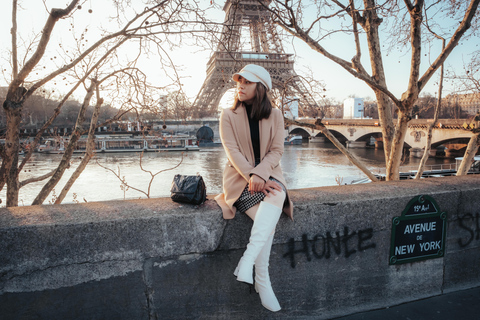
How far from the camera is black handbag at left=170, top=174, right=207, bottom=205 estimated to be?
7.33 feet

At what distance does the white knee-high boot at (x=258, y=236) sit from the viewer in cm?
196

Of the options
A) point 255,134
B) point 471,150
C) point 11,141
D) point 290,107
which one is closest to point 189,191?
point 255,134

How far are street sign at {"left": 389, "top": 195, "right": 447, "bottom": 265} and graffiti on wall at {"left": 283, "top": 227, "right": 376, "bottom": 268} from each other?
0.75 feet

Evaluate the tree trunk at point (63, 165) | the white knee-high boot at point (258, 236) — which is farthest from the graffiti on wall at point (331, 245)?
the tree trunk at point (63, 165)

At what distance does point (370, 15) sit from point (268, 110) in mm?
3254

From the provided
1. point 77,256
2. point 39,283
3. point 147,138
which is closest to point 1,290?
point 39,283

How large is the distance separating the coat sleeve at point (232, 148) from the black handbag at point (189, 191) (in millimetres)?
259

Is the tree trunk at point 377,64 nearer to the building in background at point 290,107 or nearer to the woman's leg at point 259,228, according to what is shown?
the building in background at point 290,107

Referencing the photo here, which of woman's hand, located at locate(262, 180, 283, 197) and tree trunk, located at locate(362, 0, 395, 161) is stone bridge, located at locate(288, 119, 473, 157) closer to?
tree trunk, located at locate(362, 0, 395, 161)

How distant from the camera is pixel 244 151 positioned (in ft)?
8.11

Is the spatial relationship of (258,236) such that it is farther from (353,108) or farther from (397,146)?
(353,108)

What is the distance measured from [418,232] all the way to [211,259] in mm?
1589

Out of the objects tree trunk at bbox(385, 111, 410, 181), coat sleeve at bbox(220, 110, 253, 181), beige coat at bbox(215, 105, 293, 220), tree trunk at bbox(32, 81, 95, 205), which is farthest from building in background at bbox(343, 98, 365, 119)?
coat sleeve at bbox(220, 110, 253, 181)

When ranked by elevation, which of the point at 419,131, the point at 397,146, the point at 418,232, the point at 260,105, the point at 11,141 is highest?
the point at 260,105
